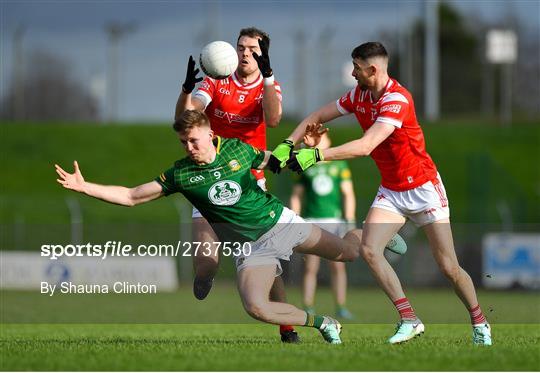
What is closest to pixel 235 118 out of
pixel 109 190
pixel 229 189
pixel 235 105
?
pixel 235 105

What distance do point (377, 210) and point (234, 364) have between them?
2620mm

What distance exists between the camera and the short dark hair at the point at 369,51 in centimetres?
964

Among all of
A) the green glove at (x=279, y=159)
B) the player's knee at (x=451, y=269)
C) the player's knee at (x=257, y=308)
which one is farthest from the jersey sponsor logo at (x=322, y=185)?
the player's knee at (x=257, y=308)

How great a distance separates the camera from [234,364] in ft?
25.6

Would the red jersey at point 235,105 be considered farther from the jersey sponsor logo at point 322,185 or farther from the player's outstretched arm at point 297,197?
the jersey sponsor logo at point 322,185

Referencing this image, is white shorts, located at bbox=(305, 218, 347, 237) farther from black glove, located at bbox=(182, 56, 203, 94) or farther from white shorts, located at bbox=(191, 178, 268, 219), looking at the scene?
black glove, located at bbox=(182, 56, 203, 94)

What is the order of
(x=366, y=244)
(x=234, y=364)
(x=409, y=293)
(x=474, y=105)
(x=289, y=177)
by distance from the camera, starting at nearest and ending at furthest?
(x=234, y=364)
(x=366, y=244)
(x=409, y=293)
(x=289, y=177)
(x=474, y=105)

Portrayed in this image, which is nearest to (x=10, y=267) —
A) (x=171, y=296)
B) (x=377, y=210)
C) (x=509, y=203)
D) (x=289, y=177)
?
(x=171, y=296)

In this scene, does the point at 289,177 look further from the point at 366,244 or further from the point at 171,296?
the point at 366,244

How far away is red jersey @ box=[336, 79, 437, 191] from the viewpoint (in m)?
9.76

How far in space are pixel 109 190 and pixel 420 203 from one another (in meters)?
2.80

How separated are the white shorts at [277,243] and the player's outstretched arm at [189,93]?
4.77 feet

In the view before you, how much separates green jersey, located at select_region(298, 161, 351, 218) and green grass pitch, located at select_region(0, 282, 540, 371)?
167cm

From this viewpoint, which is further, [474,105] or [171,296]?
[474,105]
